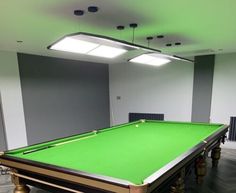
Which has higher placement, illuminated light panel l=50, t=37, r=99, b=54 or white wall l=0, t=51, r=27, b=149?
illuminated light panel l=50, t=37, r=99, b=54

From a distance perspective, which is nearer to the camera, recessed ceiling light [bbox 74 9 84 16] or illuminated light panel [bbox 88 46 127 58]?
recessed ceiling light [bbox 74 9 84 16]

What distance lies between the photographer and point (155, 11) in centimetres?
210

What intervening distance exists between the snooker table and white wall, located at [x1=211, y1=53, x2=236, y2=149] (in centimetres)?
255

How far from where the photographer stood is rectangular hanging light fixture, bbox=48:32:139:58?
72.5 inches

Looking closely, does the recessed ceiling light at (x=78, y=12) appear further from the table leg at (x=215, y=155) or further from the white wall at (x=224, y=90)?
the white wall at (x=224, y=90)

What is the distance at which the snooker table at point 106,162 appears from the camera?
1.55 m

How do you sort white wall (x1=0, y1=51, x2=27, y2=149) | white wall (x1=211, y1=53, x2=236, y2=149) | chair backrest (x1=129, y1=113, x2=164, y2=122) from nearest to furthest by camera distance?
white wall (x1=0, y1=51, x2=27, y2=149) → white wall (x1=211, y1=53, x2=236, y2=149) → chair backrest (x1=129, y1=113, x2=164, y2=122)

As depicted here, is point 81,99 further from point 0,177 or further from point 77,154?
point 77,154

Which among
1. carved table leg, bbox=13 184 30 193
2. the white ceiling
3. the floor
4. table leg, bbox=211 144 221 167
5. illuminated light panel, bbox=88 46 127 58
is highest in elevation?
the white ceiling

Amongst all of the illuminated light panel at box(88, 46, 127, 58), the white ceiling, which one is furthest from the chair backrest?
the illuminated light panel at box(88, 46, 127, 58)

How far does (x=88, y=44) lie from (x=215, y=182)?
2.88 meters

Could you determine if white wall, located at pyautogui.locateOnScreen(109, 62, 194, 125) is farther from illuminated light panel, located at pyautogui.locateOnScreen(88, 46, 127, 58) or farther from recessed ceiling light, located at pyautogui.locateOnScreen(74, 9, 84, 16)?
recessed ceiling light, located at pyautogui.locateOnScreen(74, 9, 84, 16)

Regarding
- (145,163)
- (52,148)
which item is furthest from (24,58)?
(145,163)

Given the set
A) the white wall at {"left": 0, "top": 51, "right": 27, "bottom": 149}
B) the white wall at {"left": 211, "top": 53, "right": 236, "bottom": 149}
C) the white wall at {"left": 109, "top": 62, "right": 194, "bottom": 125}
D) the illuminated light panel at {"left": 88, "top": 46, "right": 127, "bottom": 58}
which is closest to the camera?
the illuminated light panel at {"left": 88, "top": 46, "right": 127, "bottom": 58}
